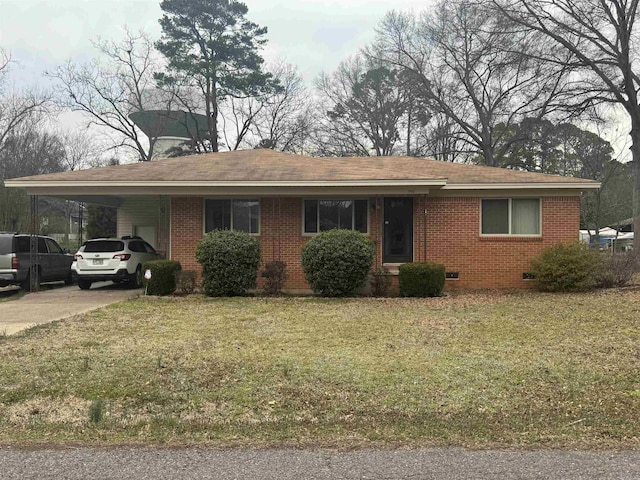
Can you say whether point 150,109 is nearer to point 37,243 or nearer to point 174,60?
point 174,60

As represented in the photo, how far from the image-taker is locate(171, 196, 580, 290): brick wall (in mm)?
14586

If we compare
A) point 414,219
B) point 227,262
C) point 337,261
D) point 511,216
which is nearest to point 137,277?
point 227,262

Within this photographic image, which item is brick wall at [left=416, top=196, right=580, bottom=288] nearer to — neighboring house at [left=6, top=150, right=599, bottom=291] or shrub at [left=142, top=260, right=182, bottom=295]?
neighboring house at [left=6, top=150, right=599, bottom=291]

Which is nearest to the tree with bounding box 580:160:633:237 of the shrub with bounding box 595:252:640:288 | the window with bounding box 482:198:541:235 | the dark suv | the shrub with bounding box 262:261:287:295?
the shrub with bounding box 595:252:640:288

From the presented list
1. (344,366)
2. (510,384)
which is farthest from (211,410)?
(510,384)

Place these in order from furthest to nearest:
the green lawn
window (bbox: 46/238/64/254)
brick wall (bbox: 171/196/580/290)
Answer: window (bbox: 46/238/64/254), brick wall (bbox: 171/196/580/290), the green lawn

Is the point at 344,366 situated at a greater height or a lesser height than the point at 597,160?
lesser

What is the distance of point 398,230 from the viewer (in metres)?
14.8

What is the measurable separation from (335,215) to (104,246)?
6.45 meters

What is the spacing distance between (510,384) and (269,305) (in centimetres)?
682

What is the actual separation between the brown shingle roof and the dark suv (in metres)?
1.71

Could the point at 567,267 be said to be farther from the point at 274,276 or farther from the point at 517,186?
the point at 274,276

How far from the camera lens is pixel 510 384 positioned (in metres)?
5.58

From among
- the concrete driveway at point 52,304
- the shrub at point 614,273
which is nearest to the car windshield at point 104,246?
the concrete driveway at point 52,304
